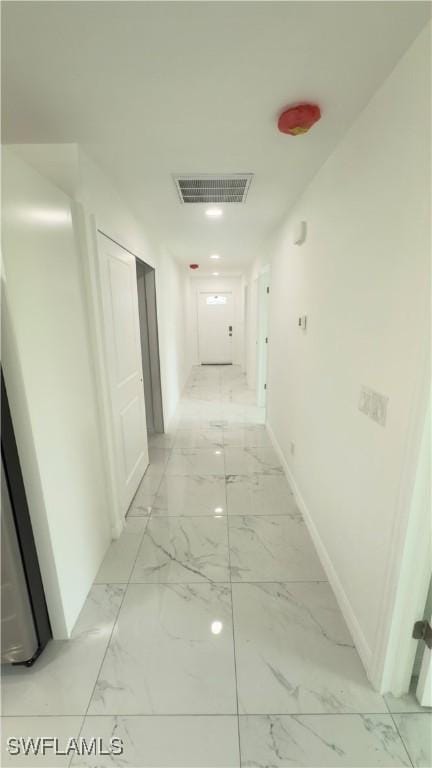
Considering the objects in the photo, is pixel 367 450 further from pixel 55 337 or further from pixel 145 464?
pixel 145 464

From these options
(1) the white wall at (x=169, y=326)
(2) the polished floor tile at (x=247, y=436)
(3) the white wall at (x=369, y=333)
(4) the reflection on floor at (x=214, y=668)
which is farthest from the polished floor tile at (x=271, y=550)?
(1) the white wall at (x=169, y=326)

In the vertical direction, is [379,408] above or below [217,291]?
below

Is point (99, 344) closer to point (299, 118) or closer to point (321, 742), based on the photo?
point (299, 118)

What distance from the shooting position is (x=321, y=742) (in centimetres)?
105

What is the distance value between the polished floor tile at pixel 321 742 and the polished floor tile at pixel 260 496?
3.67 ft

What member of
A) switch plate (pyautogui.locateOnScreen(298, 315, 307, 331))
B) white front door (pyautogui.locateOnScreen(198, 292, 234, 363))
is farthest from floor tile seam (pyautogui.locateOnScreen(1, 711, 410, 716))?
white front door (pyautogui.locateOnScreen(198, 292, 234, 363))

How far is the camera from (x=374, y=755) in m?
1.01

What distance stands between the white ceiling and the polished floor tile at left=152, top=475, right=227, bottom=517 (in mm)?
2334

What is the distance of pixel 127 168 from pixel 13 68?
760 mm

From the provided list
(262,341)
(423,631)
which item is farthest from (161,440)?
(423,631)

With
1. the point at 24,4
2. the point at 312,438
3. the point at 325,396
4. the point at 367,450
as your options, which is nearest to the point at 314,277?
the point at 325,396

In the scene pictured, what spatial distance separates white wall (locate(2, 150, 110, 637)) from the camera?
1.11 m

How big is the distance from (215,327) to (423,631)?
7038 mm

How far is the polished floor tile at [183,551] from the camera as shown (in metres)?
1.71
